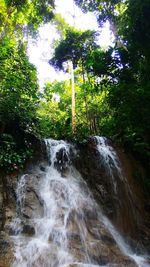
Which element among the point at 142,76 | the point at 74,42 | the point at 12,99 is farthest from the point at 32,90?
the point at 74,42

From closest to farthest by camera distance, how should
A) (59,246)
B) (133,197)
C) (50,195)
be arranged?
(59,246) < (50,195) < (133,197)

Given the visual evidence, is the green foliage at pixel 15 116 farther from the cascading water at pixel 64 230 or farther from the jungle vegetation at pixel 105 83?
the cascading water at pixel 64 230

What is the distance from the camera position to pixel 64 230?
6484 millimetres

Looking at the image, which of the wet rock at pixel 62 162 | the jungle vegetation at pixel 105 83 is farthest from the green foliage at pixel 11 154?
the wet rock at pixel 62 162

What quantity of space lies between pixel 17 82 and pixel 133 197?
217 inches

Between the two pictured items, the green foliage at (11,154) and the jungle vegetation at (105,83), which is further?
the jungle vegetation at (105,83)

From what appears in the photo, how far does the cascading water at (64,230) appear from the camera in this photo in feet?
18.7

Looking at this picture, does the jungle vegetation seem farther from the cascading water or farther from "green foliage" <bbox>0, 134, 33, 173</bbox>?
the cascading water

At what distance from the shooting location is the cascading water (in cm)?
571

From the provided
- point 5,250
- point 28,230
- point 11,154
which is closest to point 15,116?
point 11,154

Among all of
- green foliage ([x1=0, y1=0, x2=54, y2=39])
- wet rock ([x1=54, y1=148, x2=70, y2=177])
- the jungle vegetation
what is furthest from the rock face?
green foliage ([x1=0, y1=0, x2=54, y2=39])

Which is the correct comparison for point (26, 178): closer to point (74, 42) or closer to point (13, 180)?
point (13, 180)

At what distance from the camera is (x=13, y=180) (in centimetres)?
759

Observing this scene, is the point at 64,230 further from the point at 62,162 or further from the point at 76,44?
the point at 76,44
